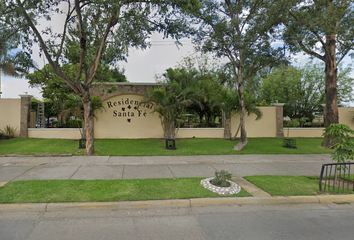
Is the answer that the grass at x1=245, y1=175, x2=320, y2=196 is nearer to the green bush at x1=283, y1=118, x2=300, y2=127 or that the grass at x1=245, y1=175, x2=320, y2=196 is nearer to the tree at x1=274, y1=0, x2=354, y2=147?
the tree at x1=274, y1=0, x2=354, y2=147

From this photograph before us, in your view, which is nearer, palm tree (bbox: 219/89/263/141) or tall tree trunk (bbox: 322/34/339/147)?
tall tree trunk (bbox: 322/34/339/147)

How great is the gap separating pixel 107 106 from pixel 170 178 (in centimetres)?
1008

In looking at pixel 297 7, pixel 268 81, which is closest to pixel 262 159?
pixel 297 7

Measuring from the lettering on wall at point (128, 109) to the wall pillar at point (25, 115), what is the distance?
202 inches

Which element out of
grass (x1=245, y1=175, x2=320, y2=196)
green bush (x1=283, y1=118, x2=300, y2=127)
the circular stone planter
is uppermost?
green bush (x1=283, y1=118, x2=300, y2=127)

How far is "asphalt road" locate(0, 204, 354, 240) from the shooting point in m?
3.41

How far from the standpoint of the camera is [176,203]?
452cm

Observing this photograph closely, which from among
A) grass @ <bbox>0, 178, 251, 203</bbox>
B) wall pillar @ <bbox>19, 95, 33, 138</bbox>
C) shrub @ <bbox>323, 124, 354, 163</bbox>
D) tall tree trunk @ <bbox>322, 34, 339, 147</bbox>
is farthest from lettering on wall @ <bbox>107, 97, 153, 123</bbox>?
tall tree trunk @ <bbox>322, 34, 339, 147</bbox>

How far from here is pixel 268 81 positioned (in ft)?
91.3

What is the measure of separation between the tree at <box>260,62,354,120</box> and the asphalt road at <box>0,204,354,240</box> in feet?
65.1

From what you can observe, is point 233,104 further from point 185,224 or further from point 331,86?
point 185,224

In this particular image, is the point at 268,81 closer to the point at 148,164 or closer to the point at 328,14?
the point at 328,14

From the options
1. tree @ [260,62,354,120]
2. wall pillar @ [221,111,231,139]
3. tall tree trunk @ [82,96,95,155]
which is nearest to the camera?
tall tree trunk @ [82,96,95,155]

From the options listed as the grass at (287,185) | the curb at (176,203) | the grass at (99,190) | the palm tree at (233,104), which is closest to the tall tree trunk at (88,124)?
the grass at (99,190)
